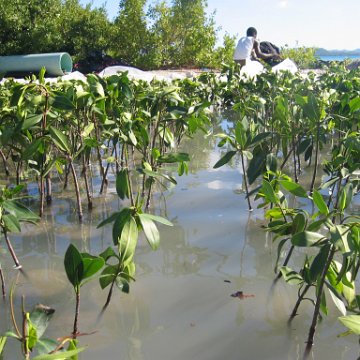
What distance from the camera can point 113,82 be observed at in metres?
2.99

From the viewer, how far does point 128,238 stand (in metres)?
1.46

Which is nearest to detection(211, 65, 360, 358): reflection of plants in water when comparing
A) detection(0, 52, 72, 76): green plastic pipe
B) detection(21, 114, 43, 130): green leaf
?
detection(21, 114, 43, 130): green leaf

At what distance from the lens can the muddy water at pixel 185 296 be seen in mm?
1575

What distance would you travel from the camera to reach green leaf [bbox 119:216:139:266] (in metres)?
1.45

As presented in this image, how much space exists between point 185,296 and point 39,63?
39.0 feet

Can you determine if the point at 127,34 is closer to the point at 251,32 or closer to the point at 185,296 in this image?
the point at 251,32

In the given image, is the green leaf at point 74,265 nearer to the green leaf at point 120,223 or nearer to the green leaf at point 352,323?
the green leaf at point 120,223

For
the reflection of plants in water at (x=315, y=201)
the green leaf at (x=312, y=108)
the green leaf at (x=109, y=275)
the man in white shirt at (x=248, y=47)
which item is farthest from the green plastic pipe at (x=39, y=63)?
the green leaf at (x=109, y=275)

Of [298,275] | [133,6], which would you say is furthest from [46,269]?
[133,6]

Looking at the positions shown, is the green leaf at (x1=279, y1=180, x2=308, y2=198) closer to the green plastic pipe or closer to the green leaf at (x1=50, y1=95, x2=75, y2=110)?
the green leaf at (x1=50, y1=95, x2=75, y2=110)

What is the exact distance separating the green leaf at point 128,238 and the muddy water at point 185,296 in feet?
1.12

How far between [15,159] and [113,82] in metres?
0.82

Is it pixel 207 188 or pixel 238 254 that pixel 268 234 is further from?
pixel 207 188

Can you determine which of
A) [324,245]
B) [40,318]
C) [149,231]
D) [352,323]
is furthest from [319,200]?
[40,318]
